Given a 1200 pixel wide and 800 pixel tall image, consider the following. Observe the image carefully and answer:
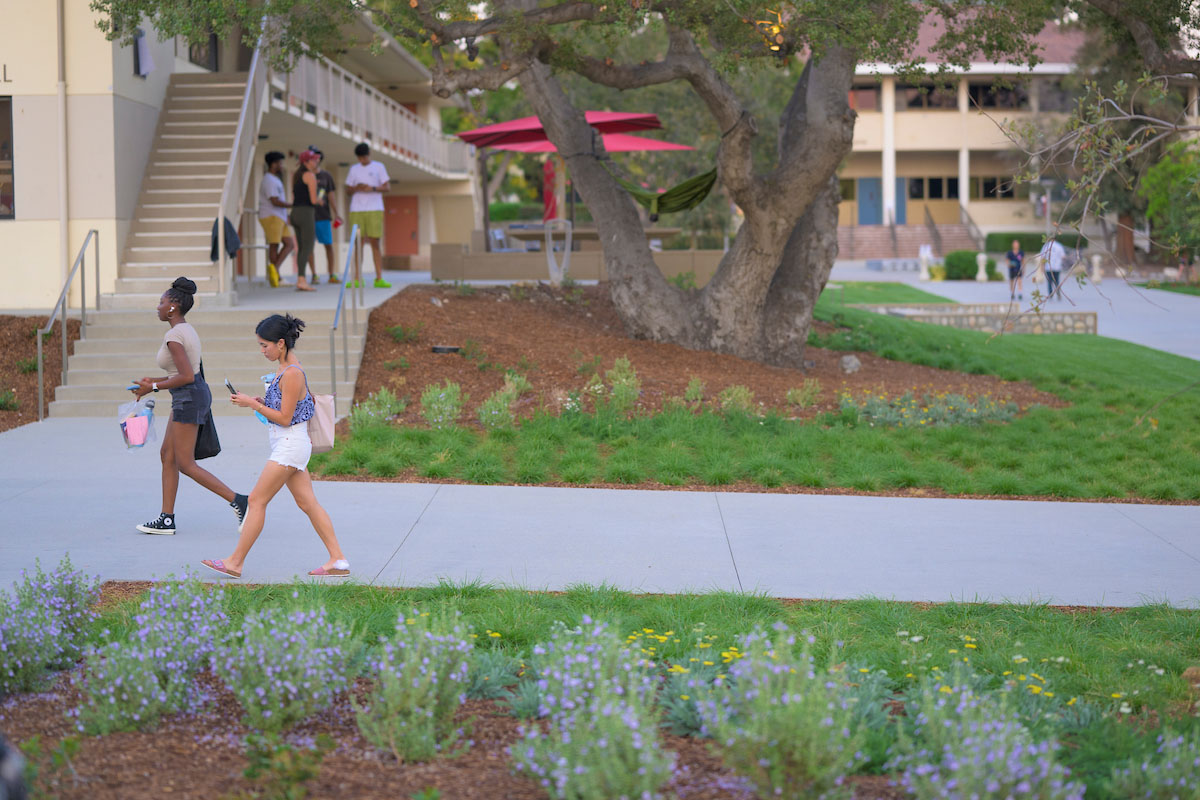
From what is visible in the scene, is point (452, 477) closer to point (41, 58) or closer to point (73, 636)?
point (73, 636)

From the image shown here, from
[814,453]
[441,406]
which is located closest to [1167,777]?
[814,453]

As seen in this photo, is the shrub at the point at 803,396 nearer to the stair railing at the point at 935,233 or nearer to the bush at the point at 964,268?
the bush at the point at 964,268

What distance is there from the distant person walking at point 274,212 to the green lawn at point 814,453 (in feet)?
25.7

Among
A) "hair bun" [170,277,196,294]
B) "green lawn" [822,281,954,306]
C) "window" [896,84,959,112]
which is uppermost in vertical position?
"window" [896,84,959,112]

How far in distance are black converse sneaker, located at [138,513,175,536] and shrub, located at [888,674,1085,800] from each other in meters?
5.22

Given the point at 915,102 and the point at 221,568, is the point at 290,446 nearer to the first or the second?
the point at 221,568

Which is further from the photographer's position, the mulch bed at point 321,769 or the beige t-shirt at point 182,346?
the beige t-shirt at point 182,346

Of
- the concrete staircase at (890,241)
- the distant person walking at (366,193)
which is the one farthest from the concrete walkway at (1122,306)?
the distant person walking at (366,193)

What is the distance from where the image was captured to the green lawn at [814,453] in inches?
387

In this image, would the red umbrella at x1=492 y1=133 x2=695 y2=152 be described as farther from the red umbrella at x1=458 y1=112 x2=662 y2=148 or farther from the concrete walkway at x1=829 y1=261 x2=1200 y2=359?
the concrete walkway at x1=829 y1=261 x2=1200 y2=359

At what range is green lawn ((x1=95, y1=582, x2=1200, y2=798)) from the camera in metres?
4.84

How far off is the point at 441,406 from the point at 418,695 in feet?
24.1

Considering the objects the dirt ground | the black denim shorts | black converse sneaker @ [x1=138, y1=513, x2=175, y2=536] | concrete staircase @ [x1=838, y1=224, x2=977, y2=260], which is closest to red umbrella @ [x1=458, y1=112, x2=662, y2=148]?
the dirt ground

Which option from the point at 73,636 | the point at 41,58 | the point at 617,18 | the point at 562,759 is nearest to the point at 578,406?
the point at 617,18
